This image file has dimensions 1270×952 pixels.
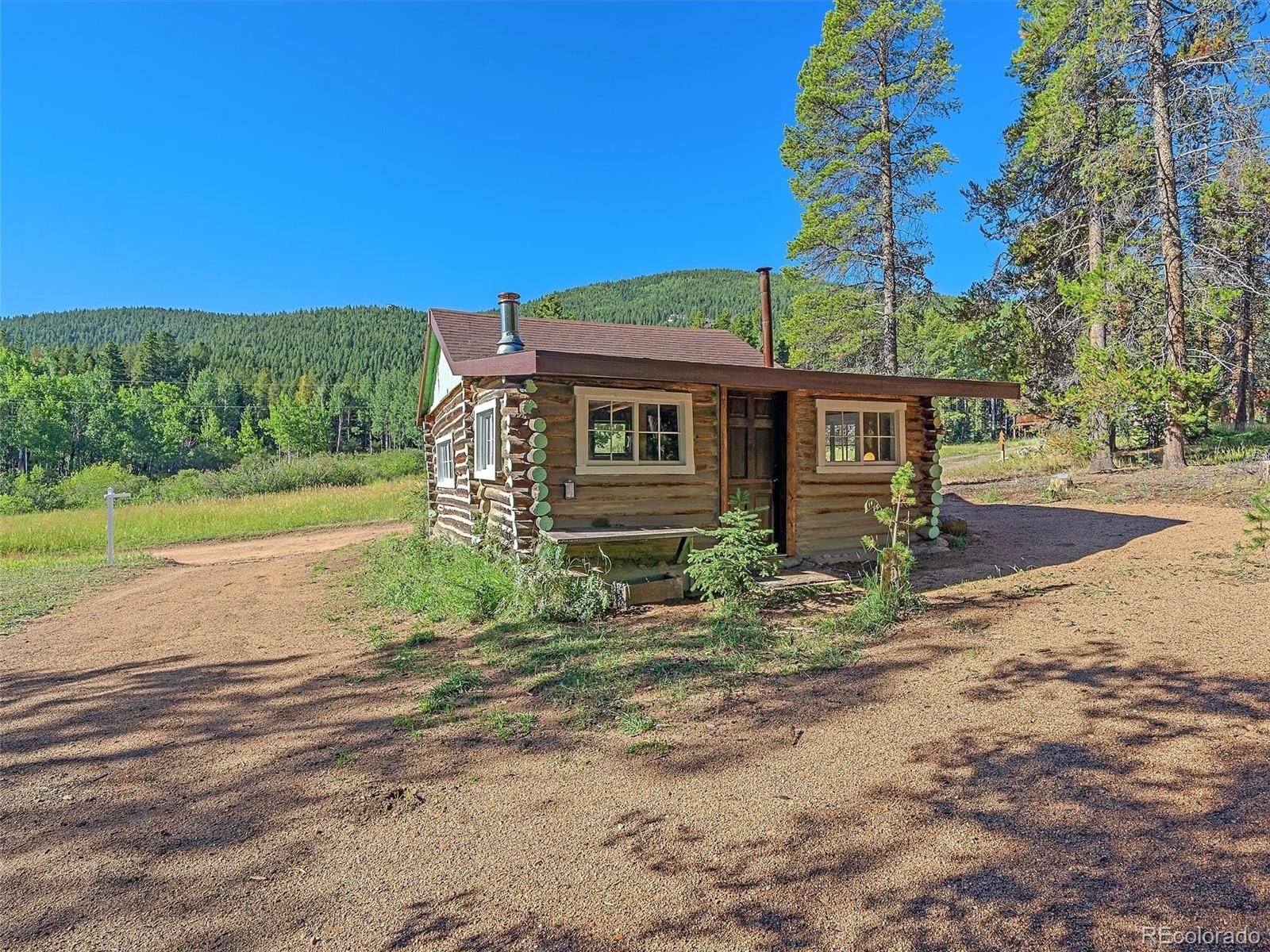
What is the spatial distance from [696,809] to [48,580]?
13.5 metres

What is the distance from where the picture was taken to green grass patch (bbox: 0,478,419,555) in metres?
17.4

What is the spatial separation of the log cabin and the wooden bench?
3 cm

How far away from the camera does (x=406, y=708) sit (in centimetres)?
488

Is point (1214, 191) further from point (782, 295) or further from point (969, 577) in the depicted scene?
point (782, 295)

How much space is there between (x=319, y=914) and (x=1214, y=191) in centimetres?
2037

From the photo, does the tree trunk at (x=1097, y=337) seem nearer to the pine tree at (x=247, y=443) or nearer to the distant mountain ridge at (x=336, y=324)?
the pine tree at (x=247, y=443)

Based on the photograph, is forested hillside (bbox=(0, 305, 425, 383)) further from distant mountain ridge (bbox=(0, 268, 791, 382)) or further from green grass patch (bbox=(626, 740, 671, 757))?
green grass patch (bbox=(626, 740, 671, 757))

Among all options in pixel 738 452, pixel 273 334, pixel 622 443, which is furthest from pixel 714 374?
pixel 273 334

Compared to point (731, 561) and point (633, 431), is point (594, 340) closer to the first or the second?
point (633, 431)

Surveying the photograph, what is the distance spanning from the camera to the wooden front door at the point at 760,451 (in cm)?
931

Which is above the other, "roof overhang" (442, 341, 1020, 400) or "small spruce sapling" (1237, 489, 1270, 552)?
"roof overhang" (442, 341, 1020, 400)

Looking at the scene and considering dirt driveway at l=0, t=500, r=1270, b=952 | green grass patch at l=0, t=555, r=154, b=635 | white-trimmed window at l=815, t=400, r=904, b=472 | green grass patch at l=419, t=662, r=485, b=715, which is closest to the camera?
dirt driveway at l=0, t=500, r=1270, b=952

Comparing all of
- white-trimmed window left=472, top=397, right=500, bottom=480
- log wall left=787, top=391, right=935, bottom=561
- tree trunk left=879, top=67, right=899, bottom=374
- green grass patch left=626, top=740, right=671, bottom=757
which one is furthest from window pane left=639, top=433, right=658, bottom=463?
tree trunk left=879, top=67, right=899, bottom=374

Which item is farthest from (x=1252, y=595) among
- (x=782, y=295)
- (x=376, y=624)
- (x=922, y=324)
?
(x=782, y=295)
